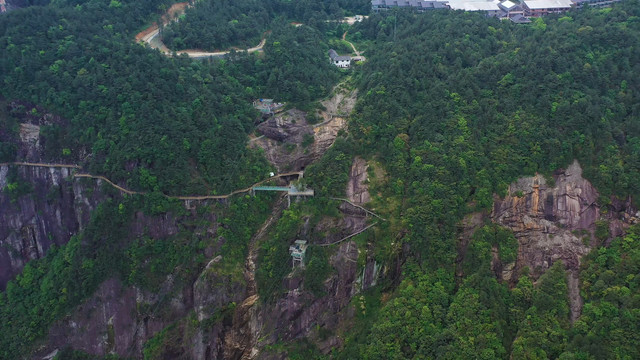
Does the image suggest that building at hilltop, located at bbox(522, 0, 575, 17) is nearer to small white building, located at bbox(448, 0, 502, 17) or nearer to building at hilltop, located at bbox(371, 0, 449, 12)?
small white building, located at bbox(448, 0, 502, 17)

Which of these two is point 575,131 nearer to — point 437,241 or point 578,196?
point 578,196

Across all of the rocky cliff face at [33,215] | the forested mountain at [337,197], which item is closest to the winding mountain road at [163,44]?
the forested mountain at [337,197]

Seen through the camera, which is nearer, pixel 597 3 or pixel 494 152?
pixel 494 152

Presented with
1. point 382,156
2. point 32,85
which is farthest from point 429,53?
point 32,85

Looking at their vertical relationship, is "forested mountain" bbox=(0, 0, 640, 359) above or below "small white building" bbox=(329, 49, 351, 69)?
below

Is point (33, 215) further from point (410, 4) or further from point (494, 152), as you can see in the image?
point (410, 4)

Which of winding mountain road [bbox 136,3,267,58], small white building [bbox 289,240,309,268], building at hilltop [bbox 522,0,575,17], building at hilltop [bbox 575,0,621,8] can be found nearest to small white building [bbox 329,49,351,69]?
winding mountain road [bbox 136,3,267,58]

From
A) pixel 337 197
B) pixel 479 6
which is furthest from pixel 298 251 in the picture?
pixel 479 6
